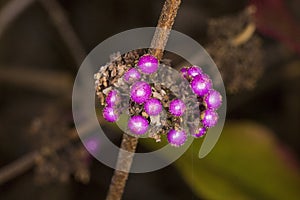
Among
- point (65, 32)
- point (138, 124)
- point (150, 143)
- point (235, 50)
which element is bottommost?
point (138, 124)

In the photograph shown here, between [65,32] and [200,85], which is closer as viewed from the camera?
[200,85]

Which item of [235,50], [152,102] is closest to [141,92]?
[152,102]

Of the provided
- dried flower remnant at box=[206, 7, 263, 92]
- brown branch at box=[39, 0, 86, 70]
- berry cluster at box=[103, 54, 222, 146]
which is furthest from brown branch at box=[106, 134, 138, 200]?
brown branch at box=[39, 0, 86, 70]

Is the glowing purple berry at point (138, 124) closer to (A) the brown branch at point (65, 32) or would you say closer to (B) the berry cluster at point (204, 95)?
(B) the berry cluster at point (204, 95)

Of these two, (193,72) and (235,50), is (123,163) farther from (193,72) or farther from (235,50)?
(235,50)

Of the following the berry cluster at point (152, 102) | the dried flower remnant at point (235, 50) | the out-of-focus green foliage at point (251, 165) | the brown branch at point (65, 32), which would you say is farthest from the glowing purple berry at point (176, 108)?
the brown branch at point (65, 32)

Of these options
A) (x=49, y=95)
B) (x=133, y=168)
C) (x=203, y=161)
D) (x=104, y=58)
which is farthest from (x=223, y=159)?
(x=49, y=95)
